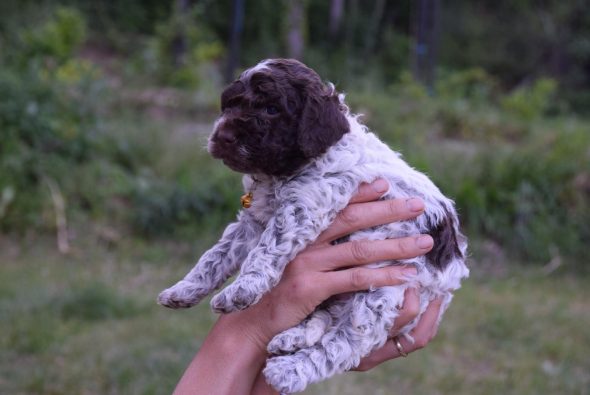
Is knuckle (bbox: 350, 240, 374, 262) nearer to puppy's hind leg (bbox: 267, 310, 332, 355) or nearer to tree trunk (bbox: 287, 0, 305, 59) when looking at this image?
puppy's hind leg (bbox: 267, 310, 332, 355)

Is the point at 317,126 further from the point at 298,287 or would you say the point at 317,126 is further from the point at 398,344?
the point at 398,344

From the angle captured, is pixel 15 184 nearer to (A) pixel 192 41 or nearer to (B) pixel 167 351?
(B) pixel 167 351

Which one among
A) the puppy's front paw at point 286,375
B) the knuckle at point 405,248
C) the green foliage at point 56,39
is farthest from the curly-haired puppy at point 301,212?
the green foliage at point 56,39

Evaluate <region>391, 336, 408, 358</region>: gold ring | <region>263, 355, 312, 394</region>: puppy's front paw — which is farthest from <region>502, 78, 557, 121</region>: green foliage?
<region>263, 355, 312, 394</region>: puppy's front paw

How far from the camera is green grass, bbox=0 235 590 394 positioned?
5793mm

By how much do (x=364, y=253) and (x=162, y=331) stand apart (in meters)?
4.14

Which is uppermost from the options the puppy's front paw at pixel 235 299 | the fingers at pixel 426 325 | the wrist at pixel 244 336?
the puppy's front paw at pixel 235 299

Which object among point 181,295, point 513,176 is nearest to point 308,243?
point 181,295

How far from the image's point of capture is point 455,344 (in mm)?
6762

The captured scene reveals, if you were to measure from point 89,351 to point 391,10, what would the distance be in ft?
59.4

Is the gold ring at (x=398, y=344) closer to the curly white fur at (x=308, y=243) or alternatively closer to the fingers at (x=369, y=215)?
the curly white fur at (x=308, y=243)

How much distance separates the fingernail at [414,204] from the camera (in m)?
2.80

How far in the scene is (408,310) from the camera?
2.83 metres

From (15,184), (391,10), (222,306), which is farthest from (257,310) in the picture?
(391,10)
